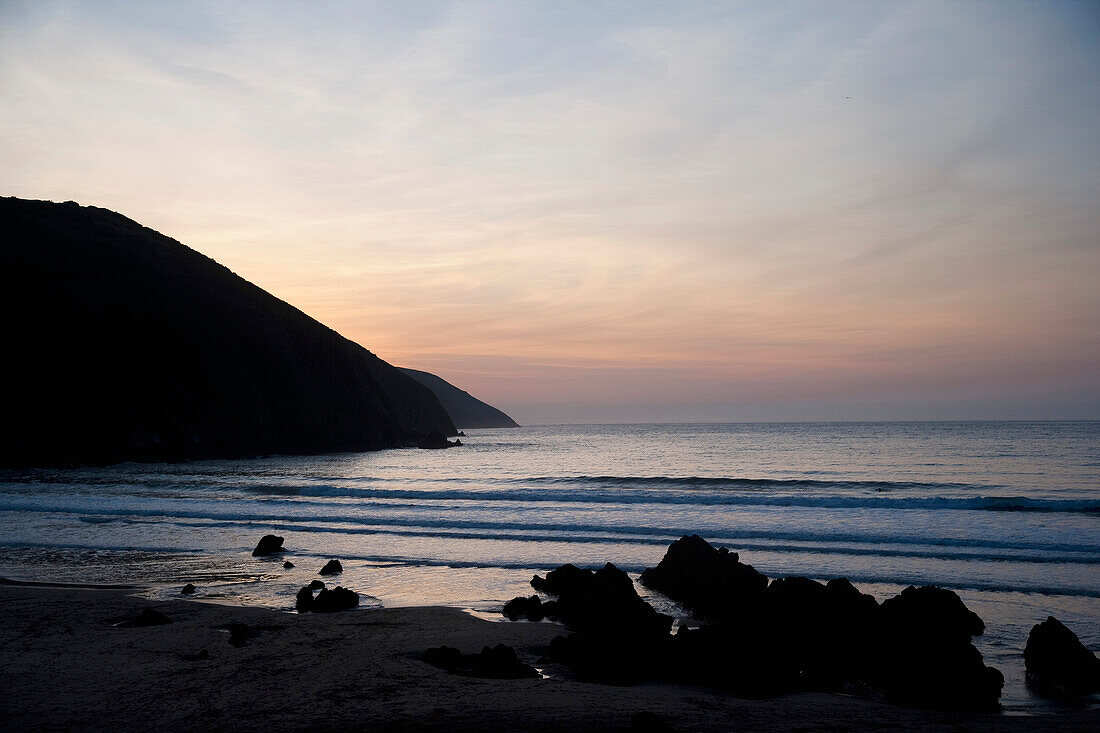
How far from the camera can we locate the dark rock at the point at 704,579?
11.7 metres

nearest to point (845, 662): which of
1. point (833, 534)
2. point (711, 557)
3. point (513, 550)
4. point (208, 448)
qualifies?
point (711, 557)

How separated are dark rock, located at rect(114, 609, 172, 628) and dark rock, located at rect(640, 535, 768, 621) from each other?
8396 mm

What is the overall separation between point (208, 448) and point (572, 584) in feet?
208

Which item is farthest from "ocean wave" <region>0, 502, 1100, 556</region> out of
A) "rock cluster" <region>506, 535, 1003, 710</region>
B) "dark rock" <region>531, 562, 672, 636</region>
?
"rock cluster" <region>506, 535, 1003, 710</region>

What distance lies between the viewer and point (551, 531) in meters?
22.5

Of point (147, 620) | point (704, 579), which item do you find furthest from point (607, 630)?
point (147, 620)

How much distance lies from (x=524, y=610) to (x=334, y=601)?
3.18 metres

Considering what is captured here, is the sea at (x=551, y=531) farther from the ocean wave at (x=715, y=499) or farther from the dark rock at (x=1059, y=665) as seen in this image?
the dark rock at (x=1059, y=665)

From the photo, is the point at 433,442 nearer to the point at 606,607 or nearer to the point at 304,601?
the point at 304,601

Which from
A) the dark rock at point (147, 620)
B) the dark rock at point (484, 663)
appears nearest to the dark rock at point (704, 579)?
the dark rock at point (484, 663)

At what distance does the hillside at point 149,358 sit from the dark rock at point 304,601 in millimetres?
Answer: 54186

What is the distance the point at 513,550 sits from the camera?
18.7m

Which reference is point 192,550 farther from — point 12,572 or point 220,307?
point 220,307

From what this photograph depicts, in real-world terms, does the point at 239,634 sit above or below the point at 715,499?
above
